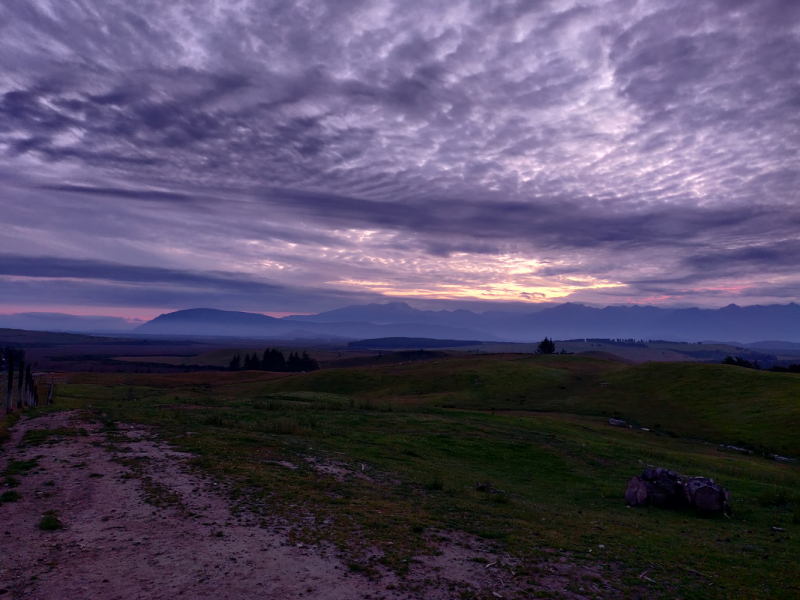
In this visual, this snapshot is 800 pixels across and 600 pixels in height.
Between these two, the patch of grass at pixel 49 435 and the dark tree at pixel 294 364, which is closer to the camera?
the patch of grass at pixel 49 435

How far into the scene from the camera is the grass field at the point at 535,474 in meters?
10.2

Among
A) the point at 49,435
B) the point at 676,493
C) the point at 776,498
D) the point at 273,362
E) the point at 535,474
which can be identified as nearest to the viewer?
the point at 676,493

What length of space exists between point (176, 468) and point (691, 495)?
1686 centimetres

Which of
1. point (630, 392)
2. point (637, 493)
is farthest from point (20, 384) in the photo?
point (630, 392)

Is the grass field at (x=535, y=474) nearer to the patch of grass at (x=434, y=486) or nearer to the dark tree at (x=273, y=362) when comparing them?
the patch of grass at (x=434, y=486)

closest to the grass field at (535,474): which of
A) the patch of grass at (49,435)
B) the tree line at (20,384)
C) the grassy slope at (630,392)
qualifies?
the grassy slope at (630,392)

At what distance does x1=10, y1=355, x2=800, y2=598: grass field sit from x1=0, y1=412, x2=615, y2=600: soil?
2.14ft

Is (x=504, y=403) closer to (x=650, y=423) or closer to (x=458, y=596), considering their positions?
(x=650, y=423)

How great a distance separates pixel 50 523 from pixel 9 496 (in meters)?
2.46

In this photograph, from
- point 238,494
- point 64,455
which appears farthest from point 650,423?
point 64,455

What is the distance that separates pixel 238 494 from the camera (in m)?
12.2

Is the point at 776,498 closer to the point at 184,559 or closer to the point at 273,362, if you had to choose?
the point at 184,559

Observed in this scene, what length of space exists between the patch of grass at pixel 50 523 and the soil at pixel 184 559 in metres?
0.11

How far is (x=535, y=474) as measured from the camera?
67.5ft
